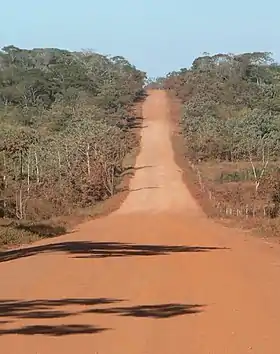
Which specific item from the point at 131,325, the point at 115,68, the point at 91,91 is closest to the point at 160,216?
the point at 131,325

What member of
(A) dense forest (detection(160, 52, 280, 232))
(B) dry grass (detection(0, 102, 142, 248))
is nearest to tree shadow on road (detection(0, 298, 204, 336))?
(B) dry grass (detection(0, 102, 142, 248))

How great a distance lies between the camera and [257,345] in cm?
777

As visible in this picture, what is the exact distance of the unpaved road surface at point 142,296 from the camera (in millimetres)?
7922

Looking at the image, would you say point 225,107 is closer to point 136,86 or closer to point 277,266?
point 136,86

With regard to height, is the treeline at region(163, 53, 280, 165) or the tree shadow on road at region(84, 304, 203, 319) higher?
the treeline at region(163, 53, 280, 165)

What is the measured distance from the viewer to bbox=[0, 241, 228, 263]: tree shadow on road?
18.0 m

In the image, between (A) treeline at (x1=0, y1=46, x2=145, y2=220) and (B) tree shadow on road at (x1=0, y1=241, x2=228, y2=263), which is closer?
(B) tree shadow on road at (x1=0, y1=241, x2=228, y2=263)

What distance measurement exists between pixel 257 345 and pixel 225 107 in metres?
74.1

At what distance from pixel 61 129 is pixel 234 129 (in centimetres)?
1620

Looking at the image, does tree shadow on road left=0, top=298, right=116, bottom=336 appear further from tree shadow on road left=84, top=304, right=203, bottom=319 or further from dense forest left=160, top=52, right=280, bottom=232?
dense forest left=160, top=52, right=280, bottom=232

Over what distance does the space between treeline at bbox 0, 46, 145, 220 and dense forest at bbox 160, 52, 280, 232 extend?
6.40 meters

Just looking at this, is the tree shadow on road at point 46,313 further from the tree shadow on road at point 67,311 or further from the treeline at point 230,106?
the treeline at point 230,106

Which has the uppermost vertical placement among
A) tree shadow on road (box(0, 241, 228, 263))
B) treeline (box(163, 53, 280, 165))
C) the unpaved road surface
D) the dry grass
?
treeline (box(163, 53, 280, 165))

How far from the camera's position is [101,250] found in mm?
19078
